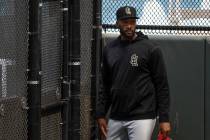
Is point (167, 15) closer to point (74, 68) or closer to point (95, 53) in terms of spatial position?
point (95, 53)

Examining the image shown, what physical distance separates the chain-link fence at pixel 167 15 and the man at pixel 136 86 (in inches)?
63.4

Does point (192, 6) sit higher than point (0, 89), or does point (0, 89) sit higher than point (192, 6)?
point (192, 6)

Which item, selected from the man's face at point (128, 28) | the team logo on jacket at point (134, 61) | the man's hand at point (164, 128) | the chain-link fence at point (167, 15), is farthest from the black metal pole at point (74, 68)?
the chain-link fence at point (167, 15)

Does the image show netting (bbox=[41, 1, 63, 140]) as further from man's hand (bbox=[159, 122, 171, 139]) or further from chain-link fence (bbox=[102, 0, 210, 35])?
chain-link fence (bbox=[102, 0, 210, 35])

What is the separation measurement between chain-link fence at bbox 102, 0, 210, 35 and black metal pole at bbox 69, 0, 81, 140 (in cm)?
142

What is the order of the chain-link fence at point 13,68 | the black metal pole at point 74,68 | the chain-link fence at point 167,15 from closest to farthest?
the chain-link fence at point 13,68, the black metal pole at point 74,68, the chain-link fence at point 167,15

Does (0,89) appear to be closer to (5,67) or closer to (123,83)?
(5,67)

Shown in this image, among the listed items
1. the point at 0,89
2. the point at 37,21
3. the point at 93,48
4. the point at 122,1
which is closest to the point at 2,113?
the point at 0,89

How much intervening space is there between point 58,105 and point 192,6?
2.32 metres

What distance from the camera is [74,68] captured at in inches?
228

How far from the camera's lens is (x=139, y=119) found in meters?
5.30

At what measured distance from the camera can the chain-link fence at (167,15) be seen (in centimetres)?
702

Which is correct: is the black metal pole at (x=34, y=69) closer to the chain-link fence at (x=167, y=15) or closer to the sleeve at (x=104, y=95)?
the sleeve at (x=104, y=95)

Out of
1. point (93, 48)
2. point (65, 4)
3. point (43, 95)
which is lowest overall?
point (43, 95)
